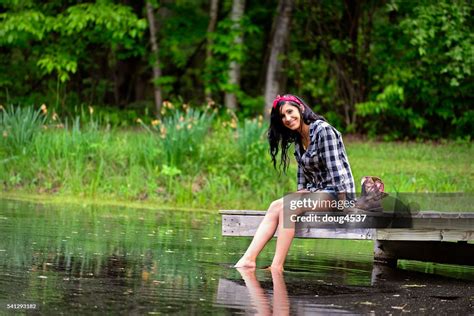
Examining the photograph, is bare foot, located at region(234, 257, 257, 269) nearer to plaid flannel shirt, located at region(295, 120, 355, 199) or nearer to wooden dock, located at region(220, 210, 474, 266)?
wooden dock, located at region(220, 210, 474, 266)

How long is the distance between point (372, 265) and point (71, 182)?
7268 mm

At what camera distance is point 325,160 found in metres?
9.85

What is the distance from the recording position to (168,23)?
27.5 m

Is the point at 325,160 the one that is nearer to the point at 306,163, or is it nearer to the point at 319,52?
the point at 306,163

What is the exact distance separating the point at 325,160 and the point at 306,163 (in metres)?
0.20

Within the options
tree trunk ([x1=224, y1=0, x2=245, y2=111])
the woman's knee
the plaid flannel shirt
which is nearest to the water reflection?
the woman's knee

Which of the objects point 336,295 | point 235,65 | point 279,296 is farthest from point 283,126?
point 235,65

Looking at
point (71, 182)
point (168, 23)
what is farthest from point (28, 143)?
point (168, 23)

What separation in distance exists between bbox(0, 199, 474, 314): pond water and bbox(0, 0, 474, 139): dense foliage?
32.3 feet

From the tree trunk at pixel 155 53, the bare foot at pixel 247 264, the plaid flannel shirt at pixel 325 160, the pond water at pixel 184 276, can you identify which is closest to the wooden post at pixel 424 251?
the pond water at pixel 184 276

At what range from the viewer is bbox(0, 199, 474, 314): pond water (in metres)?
7.87

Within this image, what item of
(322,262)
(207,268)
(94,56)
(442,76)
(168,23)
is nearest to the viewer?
(207,268)

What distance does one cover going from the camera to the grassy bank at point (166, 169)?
56.3ft

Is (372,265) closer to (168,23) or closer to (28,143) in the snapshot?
(28,143)
